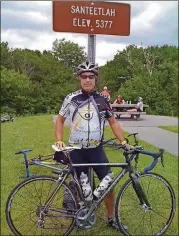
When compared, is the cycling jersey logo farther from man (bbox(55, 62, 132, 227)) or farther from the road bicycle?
the road bicycle

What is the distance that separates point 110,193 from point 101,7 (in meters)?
1.90

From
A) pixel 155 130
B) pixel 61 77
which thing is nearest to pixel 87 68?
pixel 155 130

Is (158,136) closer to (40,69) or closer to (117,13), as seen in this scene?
(117,13)

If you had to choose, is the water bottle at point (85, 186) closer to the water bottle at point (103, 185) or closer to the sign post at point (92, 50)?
the water bottle at point (103, 185)

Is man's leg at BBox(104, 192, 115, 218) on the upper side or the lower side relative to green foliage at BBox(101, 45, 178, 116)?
lower

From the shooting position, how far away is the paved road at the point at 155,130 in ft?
31.3

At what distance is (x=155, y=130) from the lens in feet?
40.5

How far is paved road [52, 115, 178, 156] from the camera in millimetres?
9547

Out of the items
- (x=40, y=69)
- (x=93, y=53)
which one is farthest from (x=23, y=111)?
(x=93, y=53)

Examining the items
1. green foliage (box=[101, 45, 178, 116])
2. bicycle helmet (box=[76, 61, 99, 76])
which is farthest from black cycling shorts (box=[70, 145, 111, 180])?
green foliage (box=[101, 45, 178, 116])

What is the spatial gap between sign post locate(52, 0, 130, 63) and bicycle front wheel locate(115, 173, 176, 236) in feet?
5.04

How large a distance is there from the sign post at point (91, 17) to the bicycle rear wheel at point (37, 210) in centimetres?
152

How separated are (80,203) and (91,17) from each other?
1.85 metres

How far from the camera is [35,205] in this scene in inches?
141
